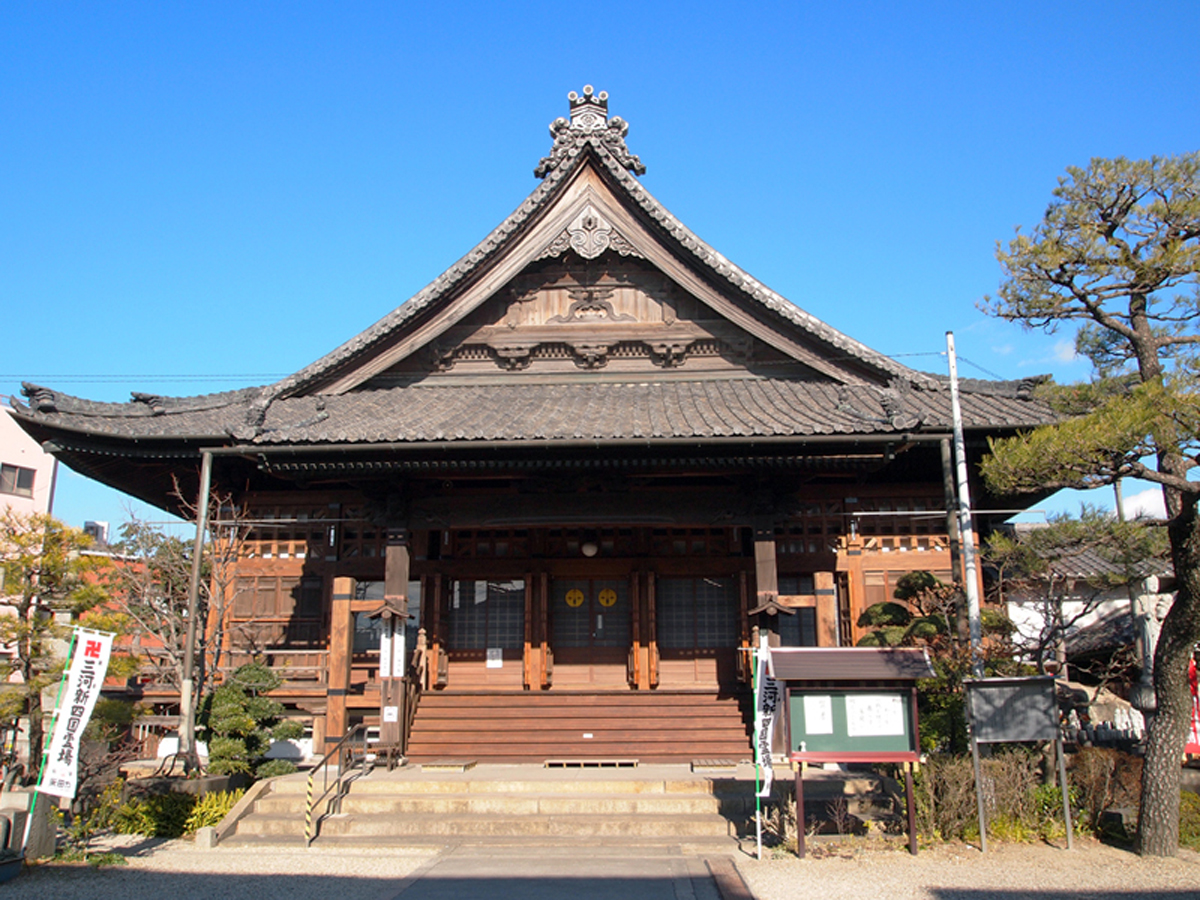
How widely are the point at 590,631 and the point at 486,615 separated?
189 cm

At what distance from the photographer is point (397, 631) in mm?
13430

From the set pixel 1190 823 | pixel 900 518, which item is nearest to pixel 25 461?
pixel 900 518

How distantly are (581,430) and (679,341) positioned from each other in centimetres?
420

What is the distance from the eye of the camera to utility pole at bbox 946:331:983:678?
10906 millimetres

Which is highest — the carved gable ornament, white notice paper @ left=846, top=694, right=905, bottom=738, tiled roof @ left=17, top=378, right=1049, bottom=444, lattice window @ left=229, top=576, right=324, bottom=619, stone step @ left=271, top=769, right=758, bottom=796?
the carved gable ornament

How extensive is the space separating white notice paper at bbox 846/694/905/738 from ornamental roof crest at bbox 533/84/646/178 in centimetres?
1076

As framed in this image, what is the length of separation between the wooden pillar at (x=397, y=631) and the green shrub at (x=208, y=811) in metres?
2.57

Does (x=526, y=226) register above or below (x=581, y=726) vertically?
above

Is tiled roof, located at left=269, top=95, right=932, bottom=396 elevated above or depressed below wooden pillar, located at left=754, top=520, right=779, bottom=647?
above

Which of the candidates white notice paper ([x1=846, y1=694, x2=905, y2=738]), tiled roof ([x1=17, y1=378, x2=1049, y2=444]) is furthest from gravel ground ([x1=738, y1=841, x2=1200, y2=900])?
tiled roof ([x1=17, y1=378, x2=1049, y2=444])

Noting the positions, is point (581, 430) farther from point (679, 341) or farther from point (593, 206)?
point (593, 206)

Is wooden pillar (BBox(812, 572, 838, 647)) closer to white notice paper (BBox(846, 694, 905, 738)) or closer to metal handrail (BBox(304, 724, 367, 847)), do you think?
white notice paper (BBox(846, 694, 905, 738))

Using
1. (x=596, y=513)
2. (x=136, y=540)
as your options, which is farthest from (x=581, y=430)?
(x=136, y=540)

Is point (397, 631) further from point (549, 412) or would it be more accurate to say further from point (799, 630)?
point (799, 630)
